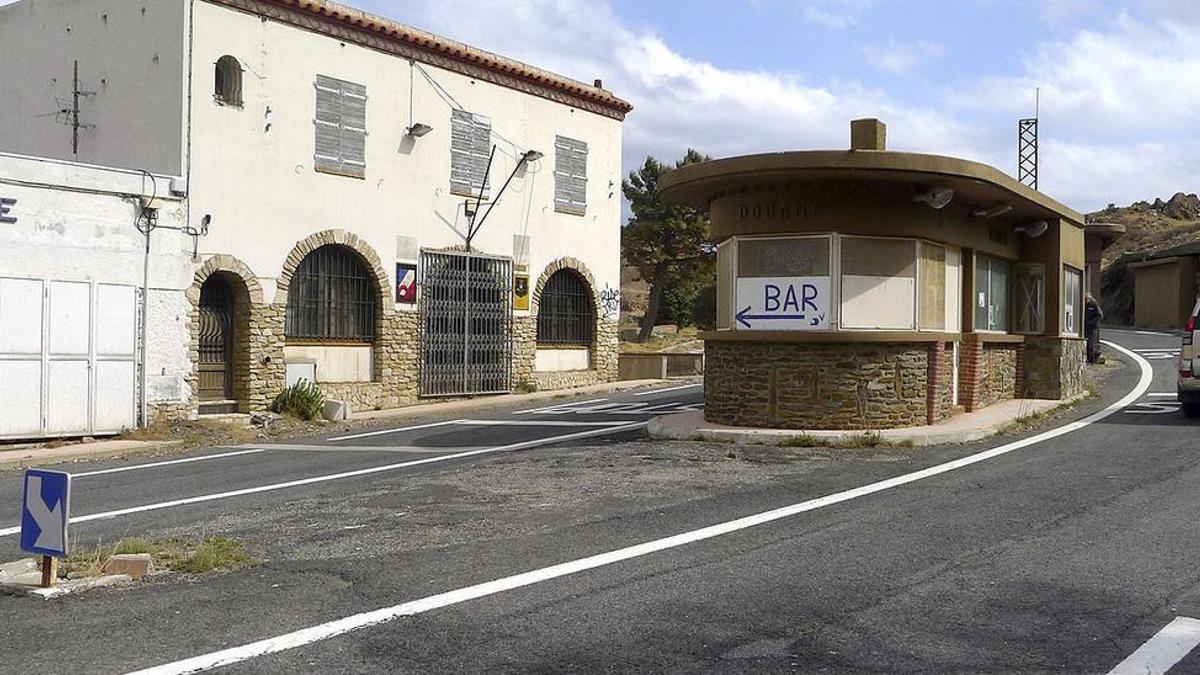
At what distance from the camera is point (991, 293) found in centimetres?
1828

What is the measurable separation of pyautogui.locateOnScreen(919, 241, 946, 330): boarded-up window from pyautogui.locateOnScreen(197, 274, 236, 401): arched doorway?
12124mm

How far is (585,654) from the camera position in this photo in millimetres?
5484

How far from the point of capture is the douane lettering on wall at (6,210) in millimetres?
15992

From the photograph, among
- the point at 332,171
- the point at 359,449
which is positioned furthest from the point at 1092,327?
the point at 359,449

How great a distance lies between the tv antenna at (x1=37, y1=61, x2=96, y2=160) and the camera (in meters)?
20.9

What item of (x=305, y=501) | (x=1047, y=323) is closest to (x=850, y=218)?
(x=1047, y=323)

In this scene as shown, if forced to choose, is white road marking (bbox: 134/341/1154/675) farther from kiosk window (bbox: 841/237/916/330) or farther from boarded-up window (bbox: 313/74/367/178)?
boarded-up window (bbox: 313/74/367/178)

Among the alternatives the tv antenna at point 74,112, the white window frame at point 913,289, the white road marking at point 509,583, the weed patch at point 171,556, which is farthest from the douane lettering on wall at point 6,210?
the white road marking at point 509,583

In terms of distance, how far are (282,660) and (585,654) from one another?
4.84ft

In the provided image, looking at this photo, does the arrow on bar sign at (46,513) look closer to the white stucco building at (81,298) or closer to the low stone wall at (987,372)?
the white stucco building at (81,298)

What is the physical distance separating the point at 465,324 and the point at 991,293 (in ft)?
37.0

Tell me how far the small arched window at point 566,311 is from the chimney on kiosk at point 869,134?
1247 cm

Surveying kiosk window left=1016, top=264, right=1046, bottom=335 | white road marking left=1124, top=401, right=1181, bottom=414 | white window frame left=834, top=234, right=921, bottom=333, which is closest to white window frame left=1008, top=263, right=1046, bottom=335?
kiosk window left=1016, top=264, right=1046, bottom=335

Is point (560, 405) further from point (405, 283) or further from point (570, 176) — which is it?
point (570, 176)
